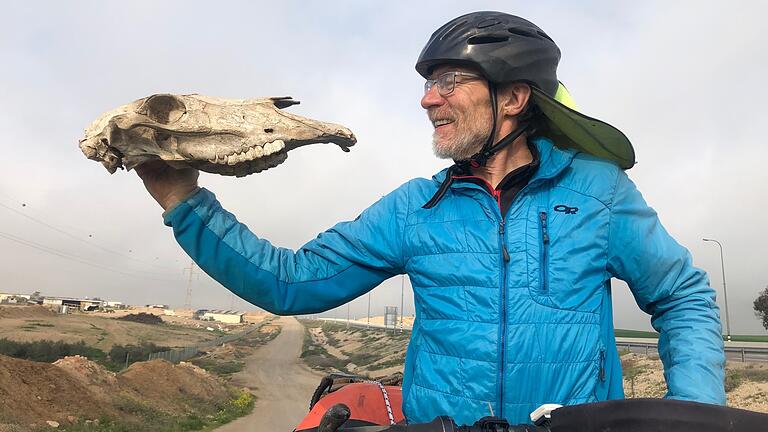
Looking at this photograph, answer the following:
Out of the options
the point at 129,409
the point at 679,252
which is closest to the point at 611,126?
the point at 679,252

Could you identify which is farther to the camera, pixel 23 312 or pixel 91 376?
pixel 23 312

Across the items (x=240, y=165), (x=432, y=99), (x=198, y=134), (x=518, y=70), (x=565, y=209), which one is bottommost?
(x=565, y=209)

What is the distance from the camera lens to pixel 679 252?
7.07ft

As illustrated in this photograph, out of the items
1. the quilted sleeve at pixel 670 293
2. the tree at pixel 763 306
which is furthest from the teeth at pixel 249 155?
the tree at pixel 763 306

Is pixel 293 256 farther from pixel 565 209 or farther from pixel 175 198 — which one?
pixel 565 209

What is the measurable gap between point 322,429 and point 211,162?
1.15 meters

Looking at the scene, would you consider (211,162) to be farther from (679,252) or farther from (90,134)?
(679,252)

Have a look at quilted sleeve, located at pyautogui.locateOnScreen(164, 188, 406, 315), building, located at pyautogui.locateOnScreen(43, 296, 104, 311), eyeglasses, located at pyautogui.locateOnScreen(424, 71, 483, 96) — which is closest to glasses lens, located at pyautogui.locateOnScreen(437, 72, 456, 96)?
eyeglasses, located at pyautogui.locateOnScreen(424, 71, 483, 96)

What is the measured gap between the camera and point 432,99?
247 cm

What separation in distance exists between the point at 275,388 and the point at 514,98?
127 feet

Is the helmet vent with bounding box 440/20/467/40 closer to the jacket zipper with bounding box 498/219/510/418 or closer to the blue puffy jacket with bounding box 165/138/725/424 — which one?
the blue puffy jacket with bounding box 165/138/725/424

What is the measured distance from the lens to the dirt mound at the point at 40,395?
60.2 ft

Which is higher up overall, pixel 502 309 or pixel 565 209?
pixel 565 209

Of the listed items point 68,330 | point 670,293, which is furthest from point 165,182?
point 68,330
